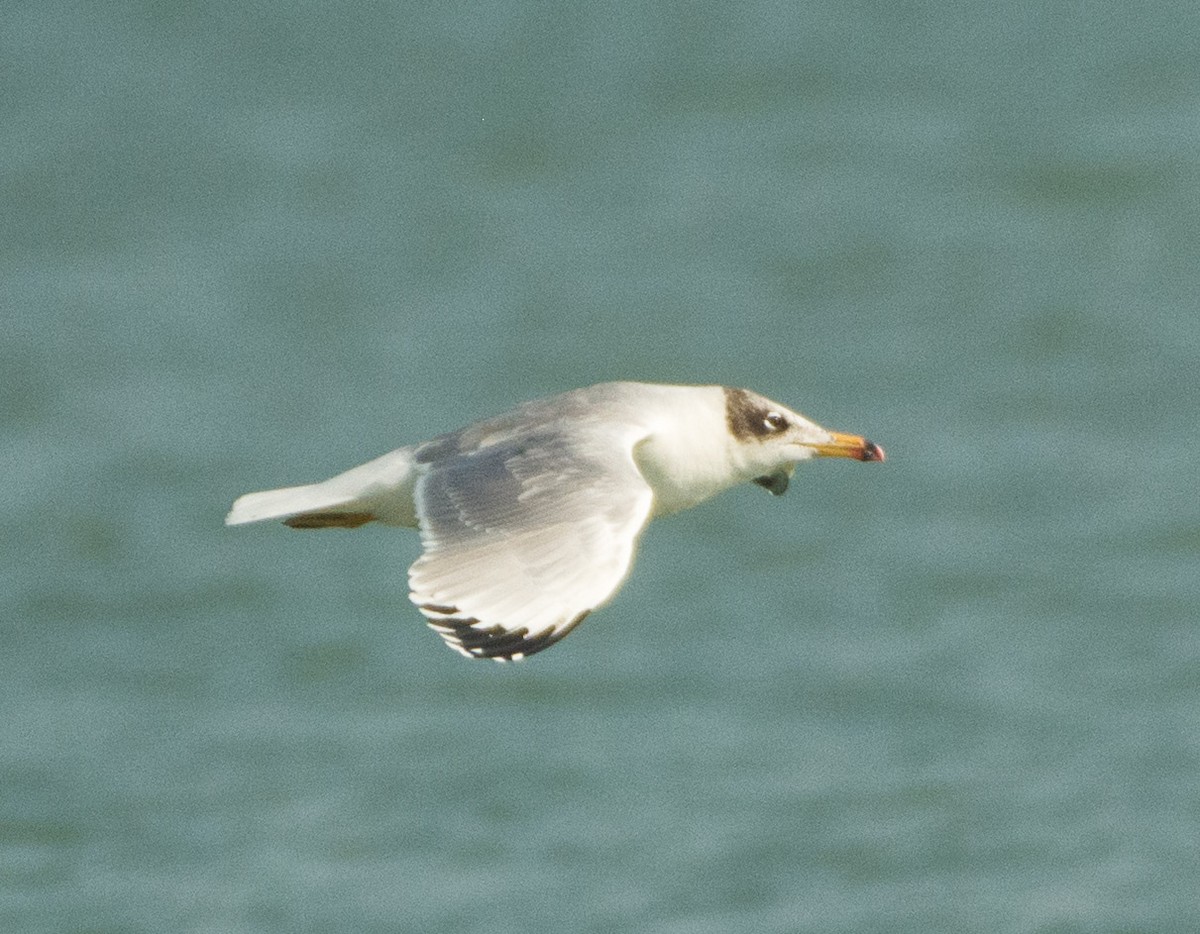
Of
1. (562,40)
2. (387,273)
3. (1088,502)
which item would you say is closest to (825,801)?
(1088,502)

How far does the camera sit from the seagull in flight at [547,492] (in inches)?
244

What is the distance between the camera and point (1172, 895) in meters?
14.1

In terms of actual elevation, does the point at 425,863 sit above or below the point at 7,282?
below

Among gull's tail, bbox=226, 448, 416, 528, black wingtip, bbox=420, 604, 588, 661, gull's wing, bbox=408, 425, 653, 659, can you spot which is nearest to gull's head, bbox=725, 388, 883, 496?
gull's wing, bbox=408, 425, 653, 659

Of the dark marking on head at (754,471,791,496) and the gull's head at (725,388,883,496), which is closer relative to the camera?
the gull's head at (725,388,883,496)

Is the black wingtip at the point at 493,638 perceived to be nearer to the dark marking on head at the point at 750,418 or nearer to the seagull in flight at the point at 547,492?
the seagull in flight at the point at 547,492

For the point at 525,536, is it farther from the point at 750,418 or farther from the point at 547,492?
the point at 750,418

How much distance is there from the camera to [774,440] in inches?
321

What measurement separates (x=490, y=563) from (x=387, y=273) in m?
11.7

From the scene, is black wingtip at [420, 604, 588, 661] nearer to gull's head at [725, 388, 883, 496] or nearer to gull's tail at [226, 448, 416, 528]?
gull's tail at [226, 448, 416, 528]

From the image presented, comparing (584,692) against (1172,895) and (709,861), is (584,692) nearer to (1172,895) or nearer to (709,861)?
(709,861)

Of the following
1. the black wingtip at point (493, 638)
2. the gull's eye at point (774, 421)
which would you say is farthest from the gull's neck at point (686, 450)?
the black wingtip at point (493, 638)

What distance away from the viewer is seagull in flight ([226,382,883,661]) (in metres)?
6.19

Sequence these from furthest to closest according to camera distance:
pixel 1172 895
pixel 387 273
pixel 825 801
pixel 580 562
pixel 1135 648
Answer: pixel 387 273 → pixel 1135 648 → pixel 825 801 → pixel 1172 895 → pixel 580 562
